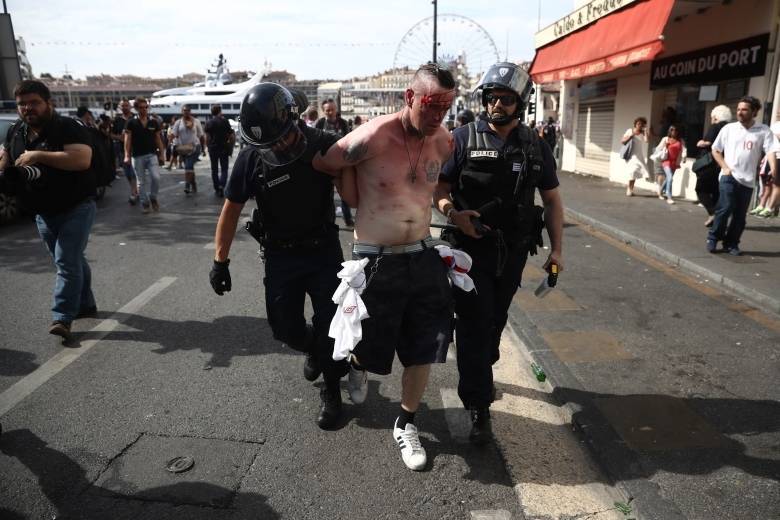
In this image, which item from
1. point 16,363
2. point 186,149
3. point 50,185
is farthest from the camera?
point 186,149

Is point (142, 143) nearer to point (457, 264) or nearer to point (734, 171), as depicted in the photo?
point (457, 264)

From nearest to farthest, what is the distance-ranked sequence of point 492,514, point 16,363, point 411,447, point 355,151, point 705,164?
point 492,514 → point 355,151 → point 411,447 → point 16,363 → point 705,164

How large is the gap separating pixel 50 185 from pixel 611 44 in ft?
35.0

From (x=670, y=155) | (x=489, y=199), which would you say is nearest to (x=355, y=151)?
(x=489, y=199)

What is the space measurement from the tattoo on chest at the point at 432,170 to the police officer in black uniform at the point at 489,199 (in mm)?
220

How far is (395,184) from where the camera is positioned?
2.73 meters

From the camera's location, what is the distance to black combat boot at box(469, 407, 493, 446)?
302cm

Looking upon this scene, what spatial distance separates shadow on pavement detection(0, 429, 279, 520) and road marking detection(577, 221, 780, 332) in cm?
440

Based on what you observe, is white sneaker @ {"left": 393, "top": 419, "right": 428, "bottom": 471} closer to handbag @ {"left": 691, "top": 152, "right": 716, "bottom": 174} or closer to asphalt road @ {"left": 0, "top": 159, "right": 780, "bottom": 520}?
asphalt road @ {"left": 0, "top": 159, "right": 780, "bottom": 520}

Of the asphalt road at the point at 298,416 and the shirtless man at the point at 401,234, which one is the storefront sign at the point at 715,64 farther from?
the shirtless man at the point at 401,234

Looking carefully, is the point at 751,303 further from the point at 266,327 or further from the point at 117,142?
the point at 117,142

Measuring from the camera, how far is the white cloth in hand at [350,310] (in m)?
2.67

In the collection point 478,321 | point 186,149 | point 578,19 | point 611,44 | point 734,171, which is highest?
point 578,19

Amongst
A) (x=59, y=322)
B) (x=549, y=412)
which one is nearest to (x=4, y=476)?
(x=59, y=322)
